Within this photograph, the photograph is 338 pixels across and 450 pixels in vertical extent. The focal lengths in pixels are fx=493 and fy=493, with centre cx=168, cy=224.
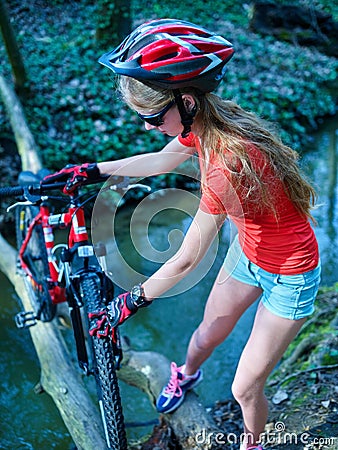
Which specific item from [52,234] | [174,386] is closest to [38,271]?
[52,234]

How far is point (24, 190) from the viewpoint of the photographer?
278cm

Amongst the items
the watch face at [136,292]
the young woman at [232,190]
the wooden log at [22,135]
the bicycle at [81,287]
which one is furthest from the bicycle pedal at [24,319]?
the wooden log at [22,135]

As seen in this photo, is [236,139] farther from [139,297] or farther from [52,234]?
[52,234]

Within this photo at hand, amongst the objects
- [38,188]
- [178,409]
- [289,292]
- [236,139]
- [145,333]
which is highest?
[236,139]

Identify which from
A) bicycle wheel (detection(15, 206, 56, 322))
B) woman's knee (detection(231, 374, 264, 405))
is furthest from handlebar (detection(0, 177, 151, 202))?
woman's knee (detection(231, 374, 264, 405))

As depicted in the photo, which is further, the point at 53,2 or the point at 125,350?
the point at 53,2

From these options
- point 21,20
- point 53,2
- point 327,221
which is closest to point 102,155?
point 327,221

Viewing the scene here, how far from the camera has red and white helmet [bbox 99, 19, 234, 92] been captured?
1870 millimetres

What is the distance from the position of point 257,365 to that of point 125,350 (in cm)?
129

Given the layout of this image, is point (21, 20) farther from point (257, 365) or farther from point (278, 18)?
point (257, 365)

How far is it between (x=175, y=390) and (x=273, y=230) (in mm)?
1251

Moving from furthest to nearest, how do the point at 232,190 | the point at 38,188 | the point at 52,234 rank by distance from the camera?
the point at 52,234
the point at 38,188
the point at 232,190

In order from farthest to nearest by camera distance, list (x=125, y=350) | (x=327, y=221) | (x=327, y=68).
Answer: (x=327, y=68) → (x=327, y=221) → (x=125, y=350)

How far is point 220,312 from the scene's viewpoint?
2.65 metres
